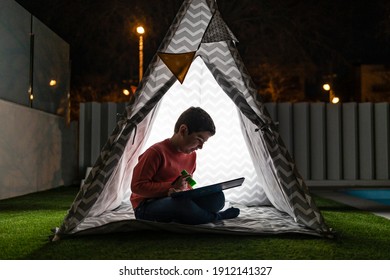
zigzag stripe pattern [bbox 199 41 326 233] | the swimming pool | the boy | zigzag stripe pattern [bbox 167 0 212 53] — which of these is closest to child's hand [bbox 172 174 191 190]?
the boy

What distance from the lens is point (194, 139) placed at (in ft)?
10.4

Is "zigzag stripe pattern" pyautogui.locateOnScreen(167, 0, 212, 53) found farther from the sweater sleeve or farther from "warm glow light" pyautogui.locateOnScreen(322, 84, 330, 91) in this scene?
"warm glow light" pyautogui.locateOnScreen(322, 84, 330, 91)

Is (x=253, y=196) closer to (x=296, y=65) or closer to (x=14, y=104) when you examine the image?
(x=14, y=104)

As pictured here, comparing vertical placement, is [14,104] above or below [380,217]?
above

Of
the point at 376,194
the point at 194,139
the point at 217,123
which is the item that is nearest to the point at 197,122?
the point at 194,139

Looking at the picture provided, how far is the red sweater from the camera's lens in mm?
3004

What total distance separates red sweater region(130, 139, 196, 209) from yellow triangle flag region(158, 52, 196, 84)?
478mm

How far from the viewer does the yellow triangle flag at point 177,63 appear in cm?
314

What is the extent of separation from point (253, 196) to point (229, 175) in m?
0.45

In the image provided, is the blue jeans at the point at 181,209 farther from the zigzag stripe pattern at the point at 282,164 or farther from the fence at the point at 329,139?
the fence at the point at 329,139

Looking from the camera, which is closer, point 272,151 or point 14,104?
point 272,151

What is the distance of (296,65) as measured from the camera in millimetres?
15562

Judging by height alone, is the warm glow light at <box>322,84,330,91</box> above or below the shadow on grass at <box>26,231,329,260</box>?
above
